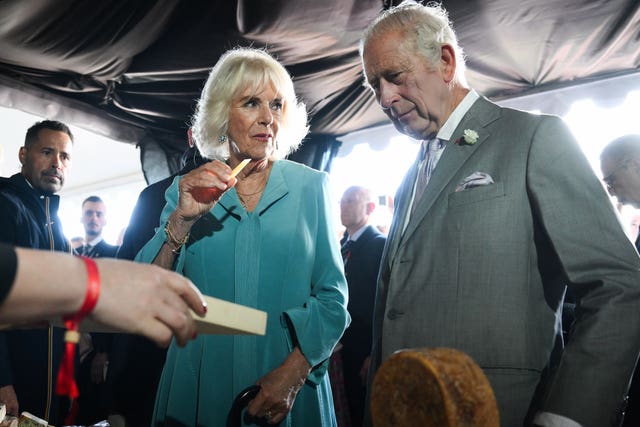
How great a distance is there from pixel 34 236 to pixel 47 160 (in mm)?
643

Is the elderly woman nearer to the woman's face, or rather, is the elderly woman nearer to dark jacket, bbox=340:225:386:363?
the woman's face

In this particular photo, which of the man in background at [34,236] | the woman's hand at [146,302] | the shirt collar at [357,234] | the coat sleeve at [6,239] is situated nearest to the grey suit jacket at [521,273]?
the woman's hand at [146,302]

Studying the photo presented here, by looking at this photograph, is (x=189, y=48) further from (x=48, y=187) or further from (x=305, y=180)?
(x=305, y=180)

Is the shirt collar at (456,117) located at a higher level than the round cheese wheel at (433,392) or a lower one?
higher

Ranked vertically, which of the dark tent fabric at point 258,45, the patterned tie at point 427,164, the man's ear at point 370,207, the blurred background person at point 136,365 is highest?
the dark tent fabric at point 258,45

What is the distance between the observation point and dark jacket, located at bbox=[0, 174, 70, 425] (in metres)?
3.17

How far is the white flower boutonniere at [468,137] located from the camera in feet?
4.99

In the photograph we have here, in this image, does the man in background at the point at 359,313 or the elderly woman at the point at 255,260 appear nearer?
the elderly woman at the point at 255,260

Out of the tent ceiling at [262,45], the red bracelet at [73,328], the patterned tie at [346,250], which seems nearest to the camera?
the red bracelet at [73,328]

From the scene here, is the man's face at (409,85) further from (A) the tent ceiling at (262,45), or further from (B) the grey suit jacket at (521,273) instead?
(A) the tent ceiling at (262,45)

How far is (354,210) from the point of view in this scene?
5320 mm

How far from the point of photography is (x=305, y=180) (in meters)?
1.93

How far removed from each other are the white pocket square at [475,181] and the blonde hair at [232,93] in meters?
0.86

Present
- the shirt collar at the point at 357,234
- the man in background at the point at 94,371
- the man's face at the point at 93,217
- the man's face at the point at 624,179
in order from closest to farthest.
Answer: the man's face at the point at 624,179 → the man in background at the point at 94,371 → the shirt collar at the point at 357,234 → the man's face at the point at 93,217
